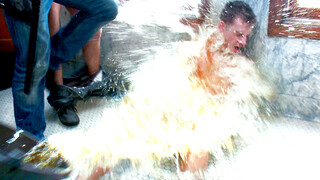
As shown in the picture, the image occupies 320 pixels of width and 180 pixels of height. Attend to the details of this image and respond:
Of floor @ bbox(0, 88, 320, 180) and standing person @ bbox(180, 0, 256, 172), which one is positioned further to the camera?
standing person @ bbox(180, 0, 256, 172)

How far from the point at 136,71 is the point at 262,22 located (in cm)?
44

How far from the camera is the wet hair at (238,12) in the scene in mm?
675

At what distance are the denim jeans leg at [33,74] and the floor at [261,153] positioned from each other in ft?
0.10

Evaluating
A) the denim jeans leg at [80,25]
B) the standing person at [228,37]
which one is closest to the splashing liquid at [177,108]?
the standing person at [228,37]

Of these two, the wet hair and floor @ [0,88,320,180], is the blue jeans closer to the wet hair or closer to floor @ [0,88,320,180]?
floor @ [0,88,320,180]

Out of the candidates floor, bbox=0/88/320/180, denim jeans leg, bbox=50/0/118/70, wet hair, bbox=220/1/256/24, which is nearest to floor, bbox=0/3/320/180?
floor, bbox=0/88/320/180

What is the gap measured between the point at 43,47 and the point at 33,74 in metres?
0.06

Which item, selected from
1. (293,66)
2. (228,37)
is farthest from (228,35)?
(293,66)

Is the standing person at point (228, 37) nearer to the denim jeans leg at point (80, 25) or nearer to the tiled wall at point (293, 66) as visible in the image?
the tiled wall at point (293, 66)

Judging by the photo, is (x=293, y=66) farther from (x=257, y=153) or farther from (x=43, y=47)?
(x=43, y=47)

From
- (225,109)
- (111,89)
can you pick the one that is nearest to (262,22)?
(225,109)

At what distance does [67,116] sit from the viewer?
0.67 meters

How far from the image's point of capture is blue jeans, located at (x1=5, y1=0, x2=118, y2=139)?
0.51m

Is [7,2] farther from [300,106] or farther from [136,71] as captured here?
[300,106]
